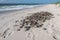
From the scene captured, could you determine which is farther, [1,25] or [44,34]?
[1,25]

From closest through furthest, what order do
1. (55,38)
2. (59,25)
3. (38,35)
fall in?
1. (55,38)
2. (38,35)
3. (59,25)

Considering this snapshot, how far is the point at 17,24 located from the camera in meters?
6.42

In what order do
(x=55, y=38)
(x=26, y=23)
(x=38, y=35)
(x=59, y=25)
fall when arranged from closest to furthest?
(x=55, y=38) → (x=38, y=35) → (x=59, y=25) → (x=26, y=23)

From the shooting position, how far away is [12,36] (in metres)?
5.46

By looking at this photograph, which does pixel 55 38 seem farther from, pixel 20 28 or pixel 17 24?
pixel 17 24

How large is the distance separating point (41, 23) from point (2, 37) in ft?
5.18

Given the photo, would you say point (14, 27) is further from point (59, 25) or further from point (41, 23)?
point (59, 25)

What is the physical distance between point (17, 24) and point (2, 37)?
107 cm

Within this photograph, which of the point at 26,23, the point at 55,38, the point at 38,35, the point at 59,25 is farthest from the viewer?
the point at 26,23

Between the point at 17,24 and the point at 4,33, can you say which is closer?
the point at 4,33

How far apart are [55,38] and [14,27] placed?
186cm

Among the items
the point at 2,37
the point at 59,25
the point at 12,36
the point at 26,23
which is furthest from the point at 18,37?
the point at 59,25

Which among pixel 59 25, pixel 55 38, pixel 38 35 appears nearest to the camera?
pixel 55 38

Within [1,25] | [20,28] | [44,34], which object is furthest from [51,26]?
[1,25]
